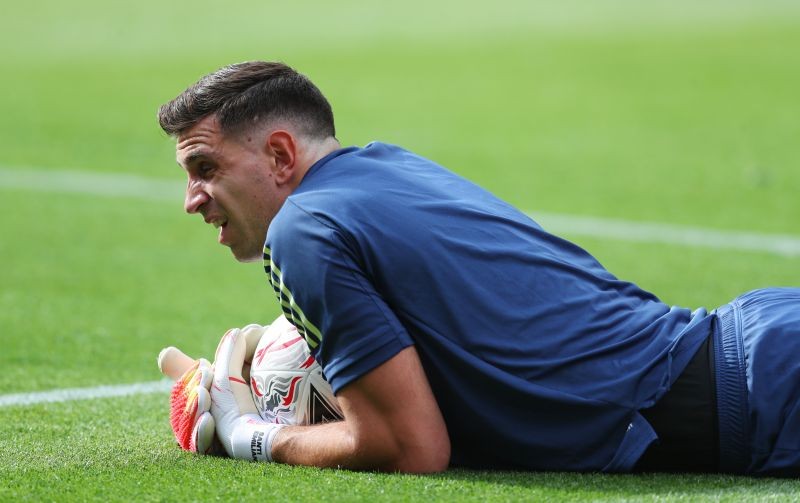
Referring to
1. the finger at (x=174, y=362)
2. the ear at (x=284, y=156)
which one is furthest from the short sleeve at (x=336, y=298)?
the finger at (x=174, y=362)

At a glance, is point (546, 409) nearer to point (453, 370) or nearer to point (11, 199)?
point (453, 370)

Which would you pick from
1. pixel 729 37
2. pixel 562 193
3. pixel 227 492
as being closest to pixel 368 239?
pixel 227 492

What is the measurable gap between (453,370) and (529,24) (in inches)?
880

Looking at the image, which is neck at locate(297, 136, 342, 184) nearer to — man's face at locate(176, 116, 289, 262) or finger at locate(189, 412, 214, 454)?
man's face at locate(176, 116, 289, 262)

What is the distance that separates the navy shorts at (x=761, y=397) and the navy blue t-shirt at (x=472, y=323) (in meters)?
0.14

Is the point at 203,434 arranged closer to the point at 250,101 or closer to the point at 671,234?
the point at 250,101

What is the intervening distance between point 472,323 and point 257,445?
848 mm

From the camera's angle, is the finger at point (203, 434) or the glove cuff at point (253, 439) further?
the finger at point (203, 434)

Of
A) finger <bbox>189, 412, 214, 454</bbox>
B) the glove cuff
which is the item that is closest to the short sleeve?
the glove cuff

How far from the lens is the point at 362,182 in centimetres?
428

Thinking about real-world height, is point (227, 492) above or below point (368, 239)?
below

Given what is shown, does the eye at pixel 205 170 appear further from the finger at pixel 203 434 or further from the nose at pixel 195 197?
the finger at pixel 203 434

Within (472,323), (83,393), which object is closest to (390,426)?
(472,323)

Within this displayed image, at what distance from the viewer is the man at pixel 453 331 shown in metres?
4.06
